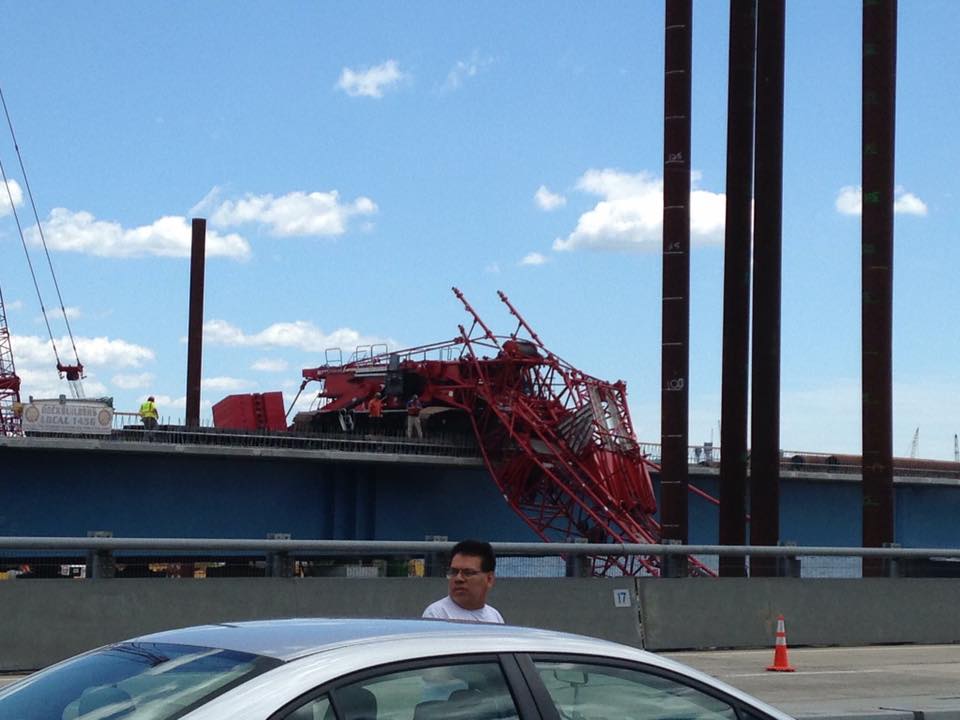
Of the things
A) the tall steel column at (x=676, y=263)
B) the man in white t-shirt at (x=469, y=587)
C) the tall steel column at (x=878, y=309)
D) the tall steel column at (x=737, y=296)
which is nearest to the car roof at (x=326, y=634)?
the man in white t-shirt at (x=469, y=587)

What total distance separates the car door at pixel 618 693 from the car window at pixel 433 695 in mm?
121

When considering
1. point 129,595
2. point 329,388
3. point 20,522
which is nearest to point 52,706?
point 129,595

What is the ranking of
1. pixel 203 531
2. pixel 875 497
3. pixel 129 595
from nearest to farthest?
pixel 129 595, pixel 875 497, pixel 203 531

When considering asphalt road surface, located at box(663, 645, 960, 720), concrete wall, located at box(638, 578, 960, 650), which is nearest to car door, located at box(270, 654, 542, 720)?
asphalt road surface, located at box(663, 645, 960, 720)

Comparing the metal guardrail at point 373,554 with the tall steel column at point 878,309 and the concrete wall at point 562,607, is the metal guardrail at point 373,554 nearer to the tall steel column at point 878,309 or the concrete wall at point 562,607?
the concrete wall at point 562,607

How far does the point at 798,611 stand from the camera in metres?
19.2

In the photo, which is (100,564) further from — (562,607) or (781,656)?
(781,656)

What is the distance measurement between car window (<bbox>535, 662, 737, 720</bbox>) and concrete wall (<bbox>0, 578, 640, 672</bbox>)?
25.4 feet

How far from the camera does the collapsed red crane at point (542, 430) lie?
46938 mm

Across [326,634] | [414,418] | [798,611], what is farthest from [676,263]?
[326,634]

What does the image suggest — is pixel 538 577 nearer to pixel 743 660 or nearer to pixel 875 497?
pixel 743 660

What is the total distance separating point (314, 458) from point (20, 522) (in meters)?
8.30

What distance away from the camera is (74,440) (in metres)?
37.8

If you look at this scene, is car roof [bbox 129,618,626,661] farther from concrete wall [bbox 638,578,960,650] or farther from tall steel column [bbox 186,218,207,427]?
tall steel column [bbox 186,218,207,427]
